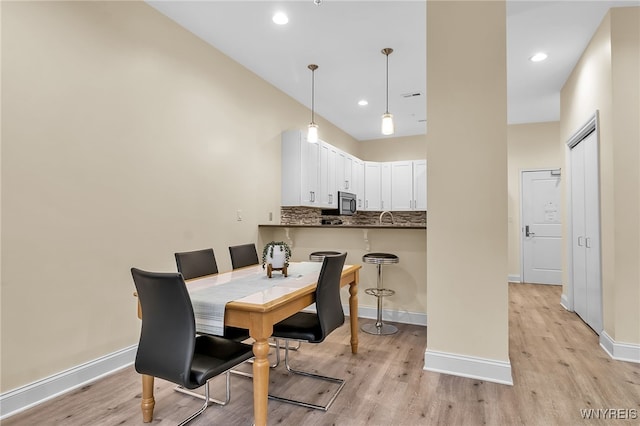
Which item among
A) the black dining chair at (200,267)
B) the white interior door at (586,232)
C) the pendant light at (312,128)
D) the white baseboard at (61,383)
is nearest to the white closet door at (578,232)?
the white interior door at (586,232)

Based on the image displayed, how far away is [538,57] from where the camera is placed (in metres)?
3.86

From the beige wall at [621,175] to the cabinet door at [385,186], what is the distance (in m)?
4.23

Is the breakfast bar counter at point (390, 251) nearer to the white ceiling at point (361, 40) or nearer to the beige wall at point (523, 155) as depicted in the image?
the white ceiling at point (361, 40)

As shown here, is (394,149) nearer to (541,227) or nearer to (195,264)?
(541,227)

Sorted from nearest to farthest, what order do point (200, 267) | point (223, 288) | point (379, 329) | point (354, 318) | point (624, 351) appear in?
point (223, 288) → point (200, 267) → point (624, 351) → point (354, 318) → point (379, 329)

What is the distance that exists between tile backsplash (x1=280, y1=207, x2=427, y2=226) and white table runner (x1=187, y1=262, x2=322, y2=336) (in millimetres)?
2170

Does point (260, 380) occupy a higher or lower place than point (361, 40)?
lower

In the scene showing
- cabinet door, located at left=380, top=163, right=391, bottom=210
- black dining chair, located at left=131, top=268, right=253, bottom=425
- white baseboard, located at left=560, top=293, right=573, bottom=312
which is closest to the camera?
black dining chair, located at left=131, top=268, right=253, bottom=425

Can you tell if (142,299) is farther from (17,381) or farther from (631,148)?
(631,148)

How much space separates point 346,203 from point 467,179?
3.65 metres

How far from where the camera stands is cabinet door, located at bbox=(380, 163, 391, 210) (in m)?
7.20

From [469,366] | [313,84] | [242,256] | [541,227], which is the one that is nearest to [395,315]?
[469,366]

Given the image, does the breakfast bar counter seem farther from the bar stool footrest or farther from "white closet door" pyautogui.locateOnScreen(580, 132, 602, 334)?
"white closet door" pyautogui.locateOnScreen(580, 132, 602, 334)

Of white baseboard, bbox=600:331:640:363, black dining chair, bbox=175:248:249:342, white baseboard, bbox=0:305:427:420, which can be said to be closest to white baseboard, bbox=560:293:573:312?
white baseboard, bbox=600:331:640:363
